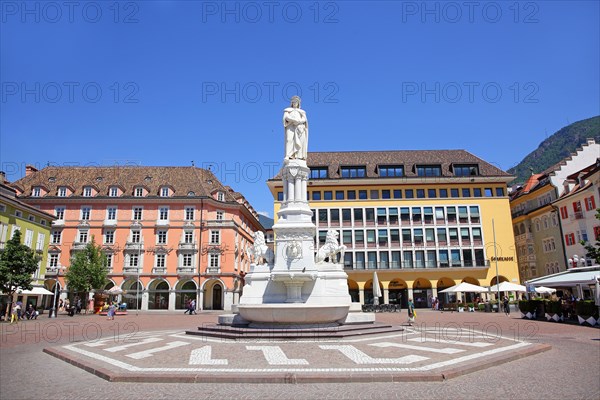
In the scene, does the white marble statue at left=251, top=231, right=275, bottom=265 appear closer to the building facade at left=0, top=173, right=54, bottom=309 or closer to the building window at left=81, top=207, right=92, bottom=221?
the building facade at left=0, top=173, right=54, bottom=309

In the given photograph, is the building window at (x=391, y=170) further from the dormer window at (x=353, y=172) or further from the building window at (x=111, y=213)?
the building window at (x=111, y=213)

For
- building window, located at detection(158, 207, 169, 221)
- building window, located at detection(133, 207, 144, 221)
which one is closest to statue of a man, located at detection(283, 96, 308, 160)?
building window, located at detection(158, 207, 169, 221)

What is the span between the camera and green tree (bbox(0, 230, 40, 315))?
105ft

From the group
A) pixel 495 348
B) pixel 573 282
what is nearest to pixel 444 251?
pixel 573 282

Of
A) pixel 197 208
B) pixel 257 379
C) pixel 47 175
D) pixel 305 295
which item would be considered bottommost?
pixel 257 379

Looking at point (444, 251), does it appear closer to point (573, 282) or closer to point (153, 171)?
point (573, 282)

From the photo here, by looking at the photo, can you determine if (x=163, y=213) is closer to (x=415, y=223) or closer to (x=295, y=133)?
(x=415, y=223)

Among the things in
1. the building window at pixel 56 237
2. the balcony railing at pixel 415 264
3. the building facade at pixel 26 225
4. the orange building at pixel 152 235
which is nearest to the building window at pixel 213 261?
the orange building at pixel 152 235

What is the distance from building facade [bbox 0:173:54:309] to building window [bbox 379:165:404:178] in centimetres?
4110

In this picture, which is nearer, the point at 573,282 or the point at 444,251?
the point at 573,282

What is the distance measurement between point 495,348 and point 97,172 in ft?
202

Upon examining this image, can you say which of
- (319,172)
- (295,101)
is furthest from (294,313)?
(319,172)

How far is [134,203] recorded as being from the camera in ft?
187

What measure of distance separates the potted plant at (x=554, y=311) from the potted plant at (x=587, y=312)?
8.91ft
